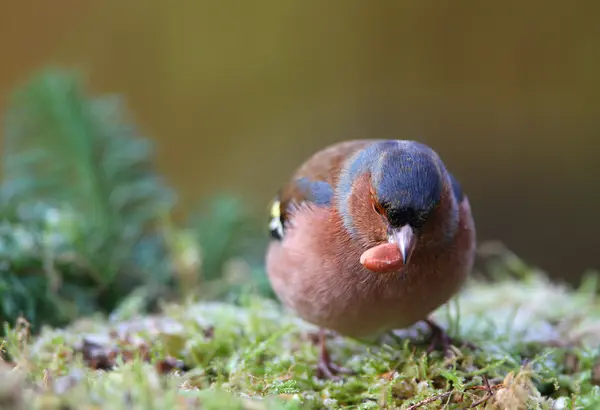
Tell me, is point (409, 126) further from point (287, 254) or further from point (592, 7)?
point (287, 254)

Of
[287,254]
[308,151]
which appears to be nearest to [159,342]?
[287,254]

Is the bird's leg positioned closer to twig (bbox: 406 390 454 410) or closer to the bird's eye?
twig (bbox: 406 390 454 410)

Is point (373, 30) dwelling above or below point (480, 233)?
above

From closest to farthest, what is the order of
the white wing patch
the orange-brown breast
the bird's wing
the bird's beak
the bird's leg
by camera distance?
the bird's beak < the orange-brown breast < the bird's leg < the bird's wing < the white wing patch

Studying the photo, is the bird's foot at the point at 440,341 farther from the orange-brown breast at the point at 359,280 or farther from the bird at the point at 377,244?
the orange-brown breast at the point at 359,280

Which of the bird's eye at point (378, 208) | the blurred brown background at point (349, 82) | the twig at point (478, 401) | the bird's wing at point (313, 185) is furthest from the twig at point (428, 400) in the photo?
the blurred brown background at point (349, 82)

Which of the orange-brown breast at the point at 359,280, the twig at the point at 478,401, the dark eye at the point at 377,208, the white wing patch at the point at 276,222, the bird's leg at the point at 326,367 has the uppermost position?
the dark eye at the point at 377,208

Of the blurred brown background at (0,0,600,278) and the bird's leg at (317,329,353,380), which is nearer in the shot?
the bird's leg at (317,329,353,380)

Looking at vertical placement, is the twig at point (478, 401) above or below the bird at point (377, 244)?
below

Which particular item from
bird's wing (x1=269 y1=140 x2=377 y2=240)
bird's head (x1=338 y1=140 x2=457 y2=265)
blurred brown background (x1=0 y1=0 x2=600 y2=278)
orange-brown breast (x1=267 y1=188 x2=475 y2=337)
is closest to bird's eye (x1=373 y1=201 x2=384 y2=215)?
bird's head (x1=338 y1=140 x2=457 y2=265)
